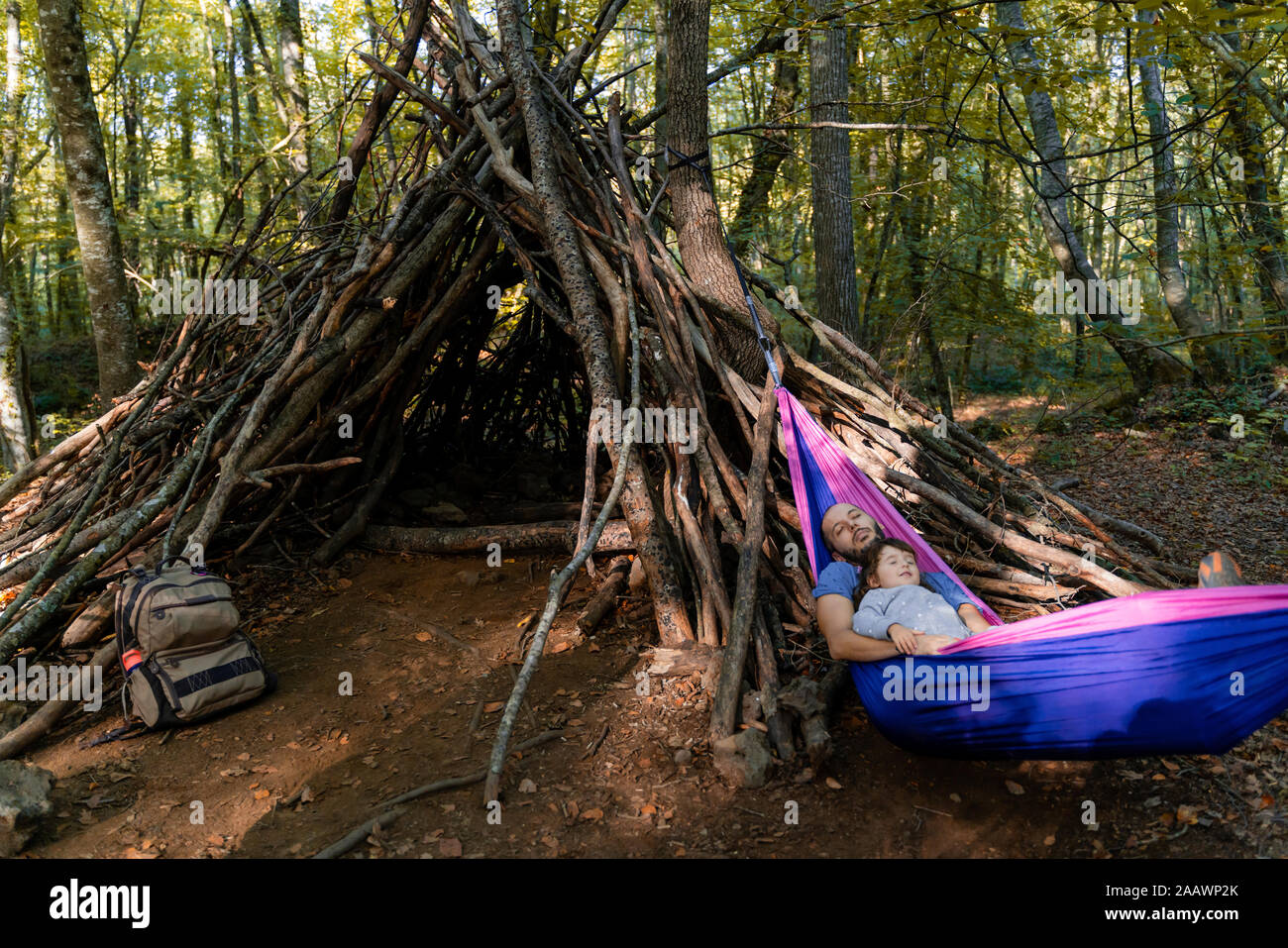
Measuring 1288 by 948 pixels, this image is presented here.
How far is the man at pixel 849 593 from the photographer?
2455 millimetres

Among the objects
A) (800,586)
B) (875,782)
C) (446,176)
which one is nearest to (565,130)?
(446,176)

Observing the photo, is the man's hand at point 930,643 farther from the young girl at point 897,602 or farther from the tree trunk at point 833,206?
the tree trunk at point 833,206

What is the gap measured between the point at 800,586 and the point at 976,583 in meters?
0.73

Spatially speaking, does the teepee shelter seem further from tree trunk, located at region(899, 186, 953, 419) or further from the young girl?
tree trunk, located at region(899, 186, 953, 419)

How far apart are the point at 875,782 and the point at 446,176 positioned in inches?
147

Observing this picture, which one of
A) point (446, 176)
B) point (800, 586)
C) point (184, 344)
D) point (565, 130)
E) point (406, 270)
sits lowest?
point (800, 586)

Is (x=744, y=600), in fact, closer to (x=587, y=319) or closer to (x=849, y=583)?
(x=849, y=583)

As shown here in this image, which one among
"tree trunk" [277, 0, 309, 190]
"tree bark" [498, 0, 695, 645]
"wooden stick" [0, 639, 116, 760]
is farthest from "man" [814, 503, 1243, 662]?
"tree trunk" [277, 0, 309, 190]

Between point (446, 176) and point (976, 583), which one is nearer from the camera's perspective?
point (976, 583)

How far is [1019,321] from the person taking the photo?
24.7 feet

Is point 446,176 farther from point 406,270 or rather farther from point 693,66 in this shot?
point 693,66

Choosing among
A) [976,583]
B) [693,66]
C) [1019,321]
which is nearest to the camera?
[976,583]
